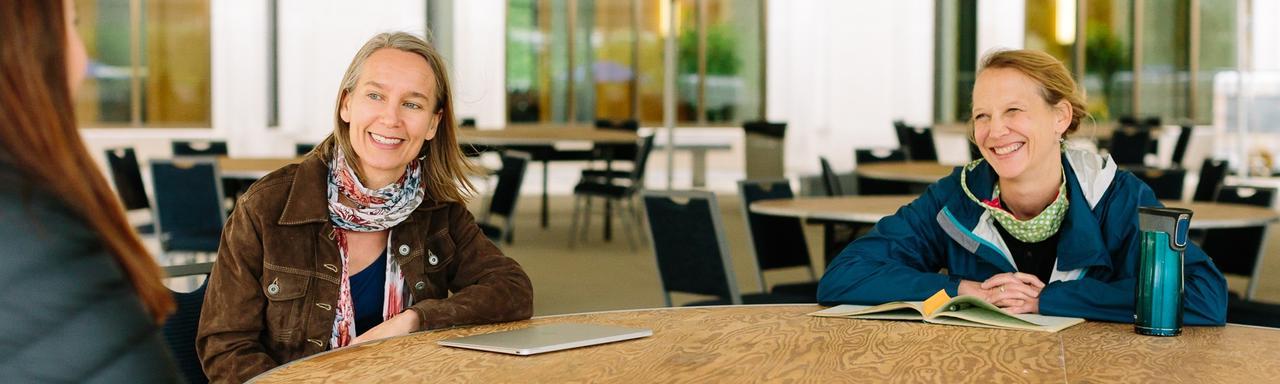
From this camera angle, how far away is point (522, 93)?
16.3m

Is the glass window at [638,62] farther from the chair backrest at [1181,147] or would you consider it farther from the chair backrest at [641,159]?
the chair backrest at [641,159]

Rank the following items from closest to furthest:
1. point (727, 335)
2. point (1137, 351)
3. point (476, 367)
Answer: point (476, 367)
point (1137, 351)
point (727, 335)

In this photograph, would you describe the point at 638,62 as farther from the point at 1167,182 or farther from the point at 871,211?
the point at 871,211

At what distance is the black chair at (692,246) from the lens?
3.94m

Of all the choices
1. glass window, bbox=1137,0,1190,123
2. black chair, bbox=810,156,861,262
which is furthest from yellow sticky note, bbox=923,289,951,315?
glass window, bbox=1137,0,1190,123

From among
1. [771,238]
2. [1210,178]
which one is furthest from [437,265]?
[1210,178]

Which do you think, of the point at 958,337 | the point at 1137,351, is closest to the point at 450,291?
the point at 958,337

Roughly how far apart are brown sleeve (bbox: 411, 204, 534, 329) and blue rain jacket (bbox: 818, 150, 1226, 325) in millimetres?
545

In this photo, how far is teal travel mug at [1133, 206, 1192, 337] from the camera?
2.03 metres

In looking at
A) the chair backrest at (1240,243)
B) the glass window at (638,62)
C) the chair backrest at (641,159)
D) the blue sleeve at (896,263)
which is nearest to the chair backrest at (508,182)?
the chair backrest at (641,159)

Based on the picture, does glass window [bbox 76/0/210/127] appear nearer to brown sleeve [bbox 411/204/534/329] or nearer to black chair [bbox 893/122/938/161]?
black chair [bbox 893/122/938/161]

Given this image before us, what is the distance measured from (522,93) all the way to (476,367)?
577 inches

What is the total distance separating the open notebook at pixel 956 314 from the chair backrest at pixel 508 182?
4115mm

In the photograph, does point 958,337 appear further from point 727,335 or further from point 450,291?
point 450,291
